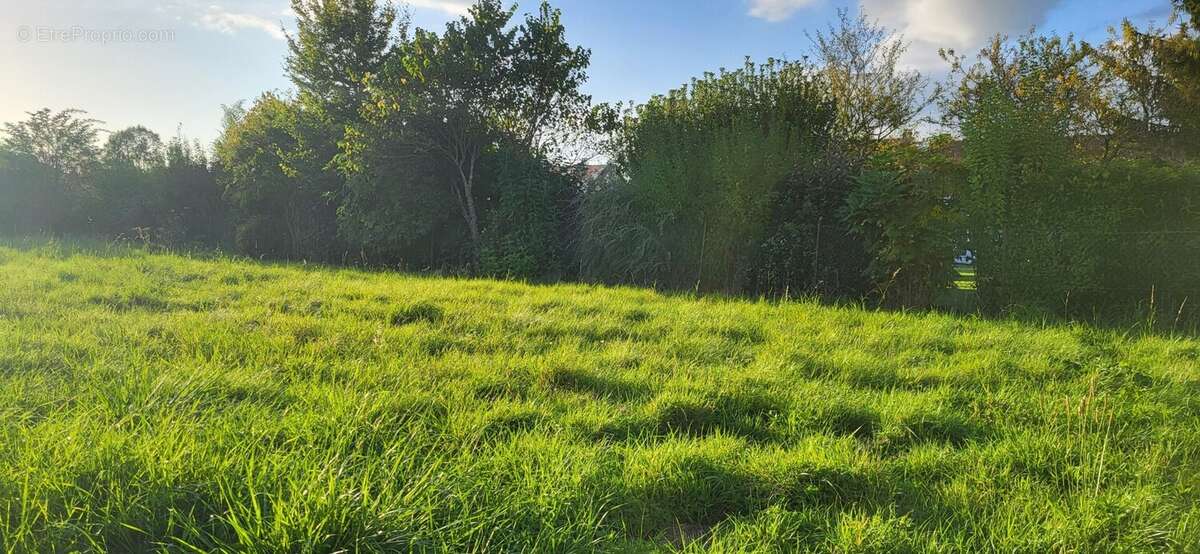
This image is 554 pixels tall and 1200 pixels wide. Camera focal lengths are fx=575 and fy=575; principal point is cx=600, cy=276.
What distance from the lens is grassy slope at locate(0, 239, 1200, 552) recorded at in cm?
198

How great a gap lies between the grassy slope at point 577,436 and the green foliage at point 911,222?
2144mm

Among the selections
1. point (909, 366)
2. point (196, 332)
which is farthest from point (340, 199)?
point (909, 366)

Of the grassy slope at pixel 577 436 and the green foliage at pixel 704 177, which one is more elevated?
the green foliage at pixel 704 177

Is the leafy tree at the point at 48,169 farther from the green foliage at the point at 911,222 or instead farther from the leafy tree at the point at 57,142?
the green foliage at the point at 911,222

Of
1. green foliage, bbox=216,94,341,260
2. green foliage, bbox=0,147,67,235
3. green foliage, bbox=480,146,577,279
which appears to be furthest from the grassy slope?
green foliage, bbox=0,147,67,235

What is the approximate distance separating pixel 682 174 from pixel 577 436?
741cm

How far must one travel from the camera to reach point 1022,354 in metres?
4.77

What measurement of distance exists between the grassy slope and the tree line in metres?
2.15

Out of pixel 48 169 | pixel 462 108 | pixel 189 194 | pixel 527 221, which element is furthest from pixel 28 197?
pixel 527 221

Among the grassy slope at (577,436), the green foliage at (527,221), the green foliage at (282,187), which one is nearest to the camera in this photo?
the grassy slope at (577,436)

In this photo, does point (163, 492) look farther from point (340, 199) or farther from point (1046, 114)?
point (340, 199)

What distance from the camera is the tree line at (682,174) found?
6977 mm

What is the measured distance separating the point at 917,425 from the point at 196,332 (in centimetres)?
511

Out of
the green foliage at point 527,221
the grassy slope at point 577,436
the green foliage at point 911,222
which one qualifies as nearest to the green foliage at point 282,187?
the green foliage at point 527,221
